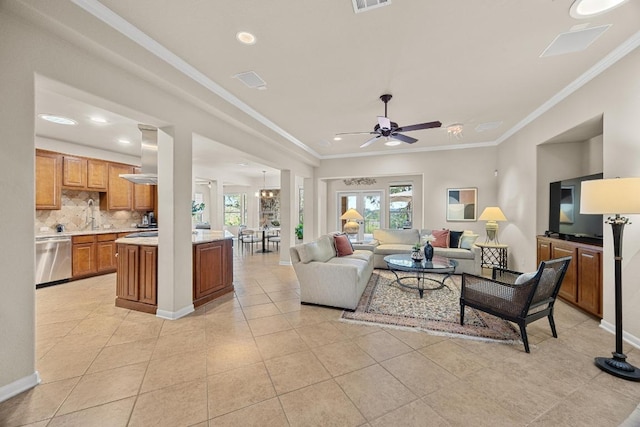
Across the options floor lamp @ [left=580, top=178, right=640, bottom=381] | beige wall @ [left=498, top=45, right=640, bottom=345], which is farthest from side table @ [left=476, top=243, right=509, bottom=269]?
floor lamp @ [left=580, top=178, right=640, bottom=381]

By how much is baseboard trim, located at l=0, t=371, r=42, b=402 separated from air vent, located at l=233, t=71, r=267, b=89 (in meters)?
3.29

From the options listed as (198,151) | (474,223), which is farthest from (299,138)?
(474,223)

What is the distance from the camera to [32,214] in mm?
1915

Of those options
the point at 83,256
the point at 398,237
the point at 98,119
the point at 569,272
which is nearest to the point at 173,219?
the point at 98,119

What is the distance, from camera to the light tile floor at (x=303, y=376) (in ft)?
5.43

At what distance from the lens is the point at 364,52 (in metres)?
2.59

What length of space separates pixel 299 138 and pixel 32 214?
4.42 metres

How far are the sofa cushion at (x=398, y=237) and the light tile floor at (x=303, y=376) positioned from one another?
10.3ft

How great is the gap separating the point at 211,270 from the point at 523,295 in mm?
3784

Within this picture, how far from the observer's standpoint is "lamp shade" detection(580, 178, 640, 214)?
1.98m

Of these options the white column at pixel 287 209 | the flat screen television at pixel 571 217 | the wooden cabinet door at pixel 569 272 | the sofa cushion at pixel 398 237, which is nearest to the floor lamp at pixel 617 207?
the flat screen television at pixel 571 217

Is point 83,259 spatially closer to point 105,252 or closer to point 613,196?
point 105,252

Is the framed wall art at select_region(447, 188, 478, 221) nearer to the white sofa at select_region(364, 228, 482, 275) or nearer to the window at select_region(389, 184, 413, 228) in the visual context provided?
the white sofa at select_region(364, 228, 482, 275)

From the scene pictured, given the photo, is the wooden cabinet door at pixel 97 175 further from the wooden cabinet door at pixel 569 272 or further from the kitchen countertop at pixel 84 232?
the wooden cabinet door at pixel 569 272
